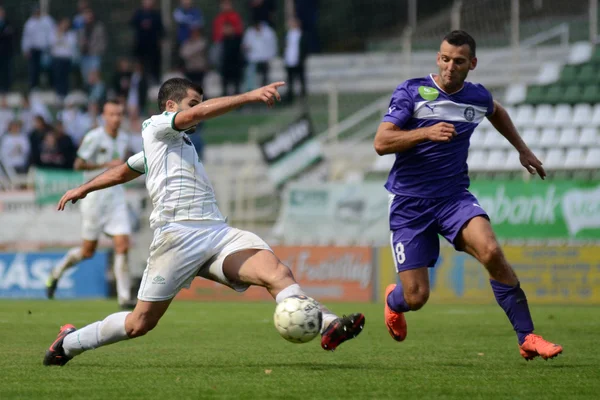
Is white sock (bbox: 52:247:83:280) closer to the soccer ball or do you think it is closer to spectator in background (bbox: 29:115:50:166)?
spectator in background (bbox: 29:115:50:166)

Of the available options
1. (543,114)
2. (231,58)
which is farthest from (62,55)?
(543,114)

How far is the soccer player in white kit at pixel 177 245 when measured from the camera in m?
7.94

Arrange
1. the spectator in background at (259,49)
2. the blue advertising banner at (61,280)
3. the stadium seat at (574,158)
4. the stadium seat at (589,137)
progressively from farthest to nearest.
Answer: the spectator in background at (259,49), the stadium seat at (589,137), the blue advertising banner at (61,280), the stadium seat at (574,158)

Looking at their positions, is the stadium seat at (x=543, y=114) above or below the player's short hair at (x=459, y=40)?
below

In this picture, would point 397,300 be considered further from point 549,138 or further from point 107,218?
point 549,138

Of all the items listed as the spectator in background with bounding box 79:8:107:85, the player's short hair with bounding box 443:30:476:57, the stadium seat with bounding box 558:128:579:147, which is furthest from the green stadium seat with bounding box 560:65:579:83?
the player's short hair with bounding box 443:30:476:57

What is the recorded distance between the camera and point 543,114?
20.9m

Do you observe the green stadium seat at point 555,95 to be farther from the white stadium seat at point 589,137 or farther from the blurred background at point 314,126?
the white stadium seat at point 589,137

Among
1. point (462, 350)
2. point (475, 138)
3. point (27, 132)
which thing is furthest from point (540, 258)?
point (27, 132)

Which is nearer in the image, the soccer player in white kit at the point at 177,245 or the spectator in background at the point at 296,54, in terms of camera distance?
the soccer player in white kit at the point at 177,245

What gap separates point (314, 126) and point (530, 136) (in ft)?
17.3

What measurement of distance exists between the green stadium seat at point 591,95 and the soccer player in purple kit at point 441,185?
12.3m

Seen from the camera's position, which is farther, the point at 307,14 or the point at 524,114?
the point at 307,14

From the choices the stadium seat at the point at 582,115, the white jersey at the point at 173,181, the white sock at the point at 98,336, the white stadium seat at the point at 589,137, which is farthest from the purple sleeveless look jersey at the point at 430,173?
the stadium seat at the point at 582,115
